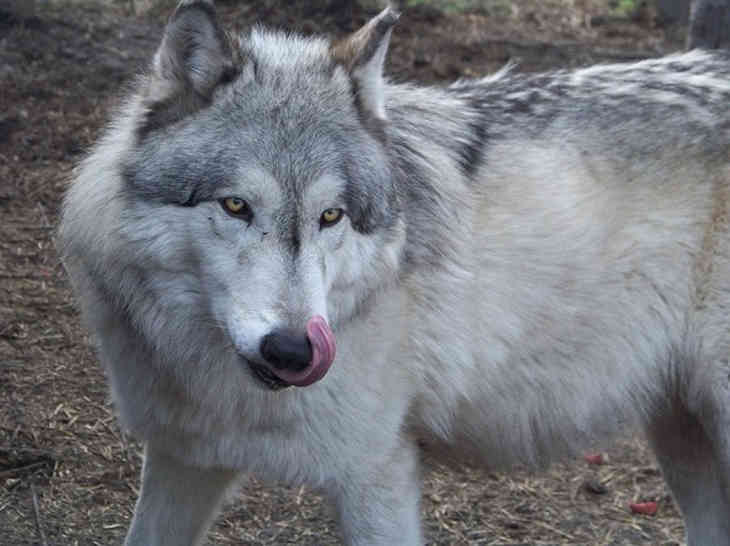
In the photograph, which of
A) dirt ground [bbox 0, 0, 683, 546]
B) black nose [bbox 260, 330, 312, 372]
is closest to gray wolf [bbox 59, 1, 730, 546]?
black nose [bbox 260, 330, 312, 372]

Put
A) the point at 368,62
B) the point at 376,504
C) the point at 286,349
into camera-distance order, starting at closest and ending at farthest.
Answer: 1. the point at 286,349
2. the point at 368,62
3. the point at 376,504

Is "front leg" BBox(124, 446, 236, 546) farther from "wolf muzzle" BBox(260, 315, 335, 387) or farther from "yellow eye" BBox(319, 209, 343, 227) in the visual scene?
"yellow eye" BBox(319, 209, 343, 227)

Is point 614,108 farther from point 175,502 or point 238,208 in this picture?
point 175,502

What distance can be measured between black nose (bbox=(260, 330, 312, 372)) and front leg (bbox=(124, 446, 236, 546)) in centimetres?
111

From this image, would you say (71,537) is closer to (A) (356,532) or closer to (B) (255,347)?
(A) (356,532)

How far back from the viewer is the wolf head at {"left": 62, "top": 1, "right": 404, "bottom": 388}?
3.24m

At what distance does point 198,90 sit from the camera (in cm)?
351

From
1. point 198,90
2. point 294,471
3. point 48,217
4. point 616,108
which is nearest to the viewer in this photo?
point 198,90

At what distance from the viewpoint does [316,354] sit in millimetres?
3166

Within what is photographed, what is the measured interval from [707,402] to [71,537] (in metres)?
2.54

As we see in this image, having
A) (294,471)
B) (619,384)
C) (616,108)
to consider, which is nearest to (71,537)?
(294,471)

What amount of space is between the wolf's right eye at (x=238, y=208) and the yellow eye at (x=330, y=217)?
0.69 feet

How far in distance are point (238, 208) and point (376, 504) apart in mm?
1117

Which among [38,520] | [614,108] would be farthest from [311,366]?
[38,520]
